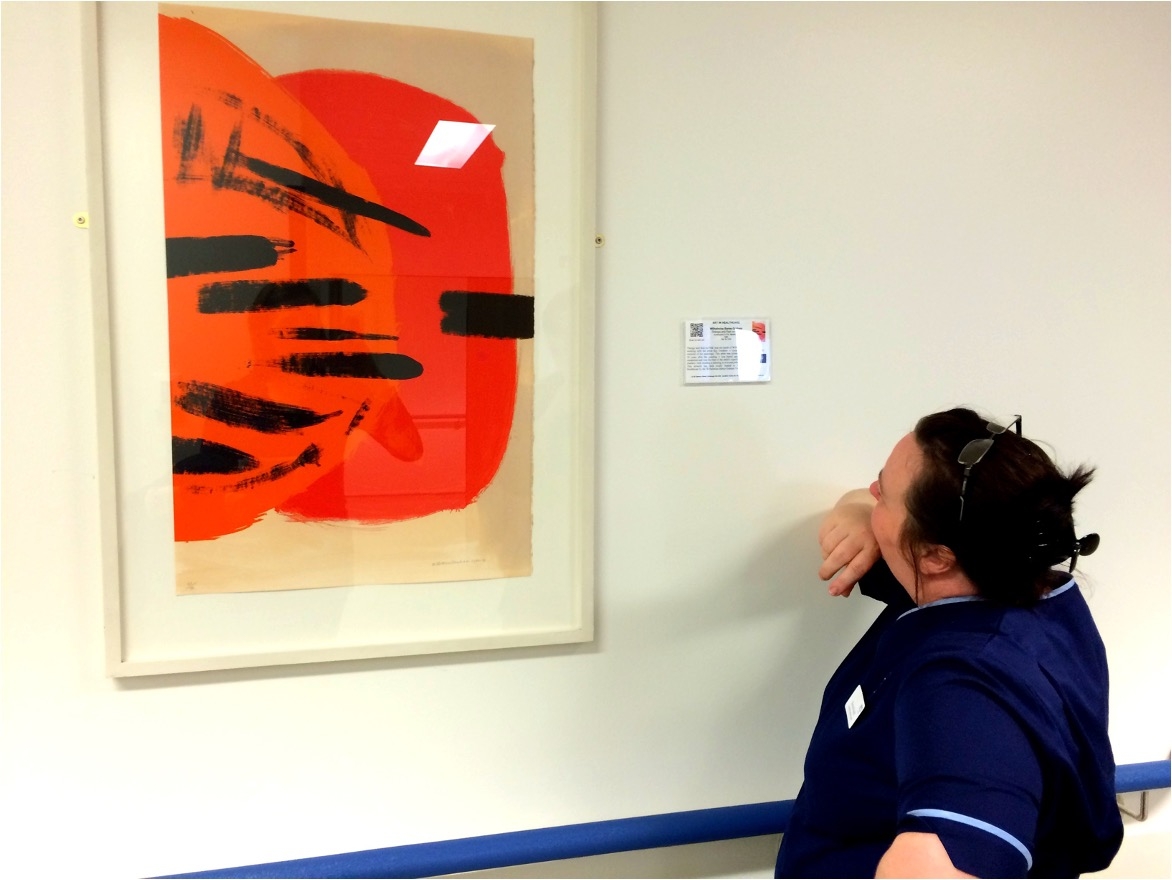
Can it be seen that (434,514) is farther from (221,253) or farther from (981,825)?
(981,825)

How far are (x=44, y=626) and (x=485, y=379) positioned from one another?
692 millimetres

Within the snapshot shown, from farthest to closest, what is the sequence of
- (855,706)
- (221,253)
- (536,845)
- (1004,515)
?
(536,845) < (221,253) < (855,706) < (1004,515)

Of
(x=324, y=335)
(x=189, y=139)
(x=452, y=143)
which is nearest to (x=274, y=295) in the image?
(x=324, y=335)

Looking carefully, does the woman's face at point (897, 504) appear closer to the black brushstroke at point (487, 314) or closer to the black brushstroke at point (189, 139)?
the black brushstroke at point (487, 314)

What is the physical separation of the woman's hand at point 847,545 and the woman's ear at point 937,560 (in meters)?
0.17

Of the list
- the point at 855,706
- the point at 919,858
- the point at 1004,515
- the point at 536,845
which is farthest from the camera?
the point at 536,845

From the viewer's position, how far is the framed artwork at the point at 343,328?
1.04 meters

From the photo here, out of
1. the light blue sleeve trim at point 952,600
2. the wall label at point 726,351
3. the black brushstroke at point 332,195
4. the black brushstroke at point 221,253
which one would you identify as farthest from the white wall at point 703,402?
the light blue sleeve trim at point 952,600

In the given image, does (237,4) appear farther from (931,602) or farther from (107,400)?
(931,602)

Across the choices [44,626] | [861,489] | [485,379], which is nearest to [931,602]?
[861,489]

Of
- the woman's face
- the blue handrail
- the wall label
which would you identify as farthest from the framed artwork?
the woman's face

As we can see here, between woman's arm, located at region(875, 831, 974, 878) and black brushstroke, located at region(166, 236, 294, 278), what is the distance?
1018 millimetres

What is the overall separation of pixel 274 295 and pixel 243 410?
0.17m

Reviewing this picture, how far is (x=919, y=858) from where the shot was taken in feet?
2.30
